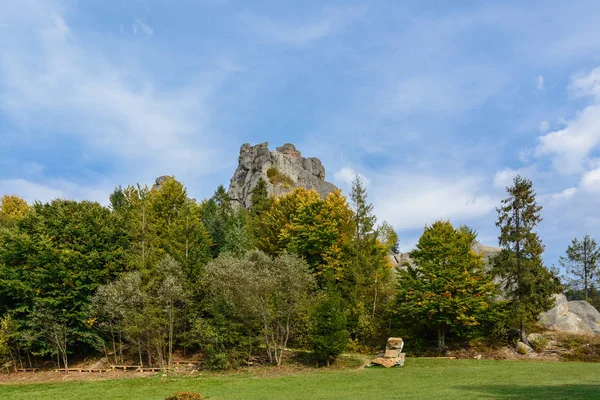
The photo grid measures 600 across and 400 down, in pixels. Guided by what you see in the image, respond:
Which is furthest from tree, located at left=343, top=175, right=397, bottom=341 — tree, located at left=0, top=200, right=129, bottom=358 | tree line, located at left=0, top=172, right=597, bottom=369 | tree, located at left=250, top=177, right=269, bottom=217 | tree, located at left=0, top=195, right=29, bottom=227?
tree, located at left=0, top=195, right=29, bottom=227

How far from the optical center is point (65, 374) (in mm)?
33562

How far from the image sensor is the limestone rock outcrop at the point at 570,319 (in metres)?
39.0

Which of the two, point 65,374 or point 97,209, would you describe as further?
point 97,209

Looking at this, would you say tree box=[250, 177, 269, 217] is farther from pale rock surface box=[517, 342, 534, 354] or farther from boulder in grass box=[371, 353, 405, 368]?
pale rock surface box=[517, 342, 534, 354]

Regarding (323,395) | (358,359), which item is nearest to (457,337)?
(358,359)

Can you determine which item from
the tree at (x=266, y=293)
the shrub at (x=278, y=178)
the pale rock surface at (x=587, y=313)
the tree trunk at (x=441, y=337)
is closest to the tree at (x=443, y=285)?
the tree trunk at (x=441, y=337)

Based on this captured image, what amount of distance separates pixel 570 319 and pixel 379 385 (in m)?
27.3

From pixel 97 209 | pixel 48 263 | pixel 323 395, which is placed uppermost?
pixel 97 209

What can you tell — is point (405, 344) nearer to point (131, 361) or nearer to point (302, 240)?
point (302, 240)

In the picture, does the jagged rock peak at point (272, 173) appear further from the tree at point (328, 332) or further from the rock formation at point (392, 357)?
the rock formation at point (392, 357)

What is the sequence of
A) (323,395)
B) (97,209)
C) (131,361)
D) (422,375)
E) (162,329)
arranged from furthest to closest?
(97,209) → (131,361) → (162,329) → (422,375) → (323,395)

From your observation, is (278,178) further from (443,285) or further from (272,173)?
(443,285)

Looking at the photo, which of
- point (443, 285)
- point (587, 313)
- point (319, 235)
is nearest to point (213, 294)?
point (319, 235)

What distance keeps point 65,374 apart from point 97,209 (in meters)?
13.8
